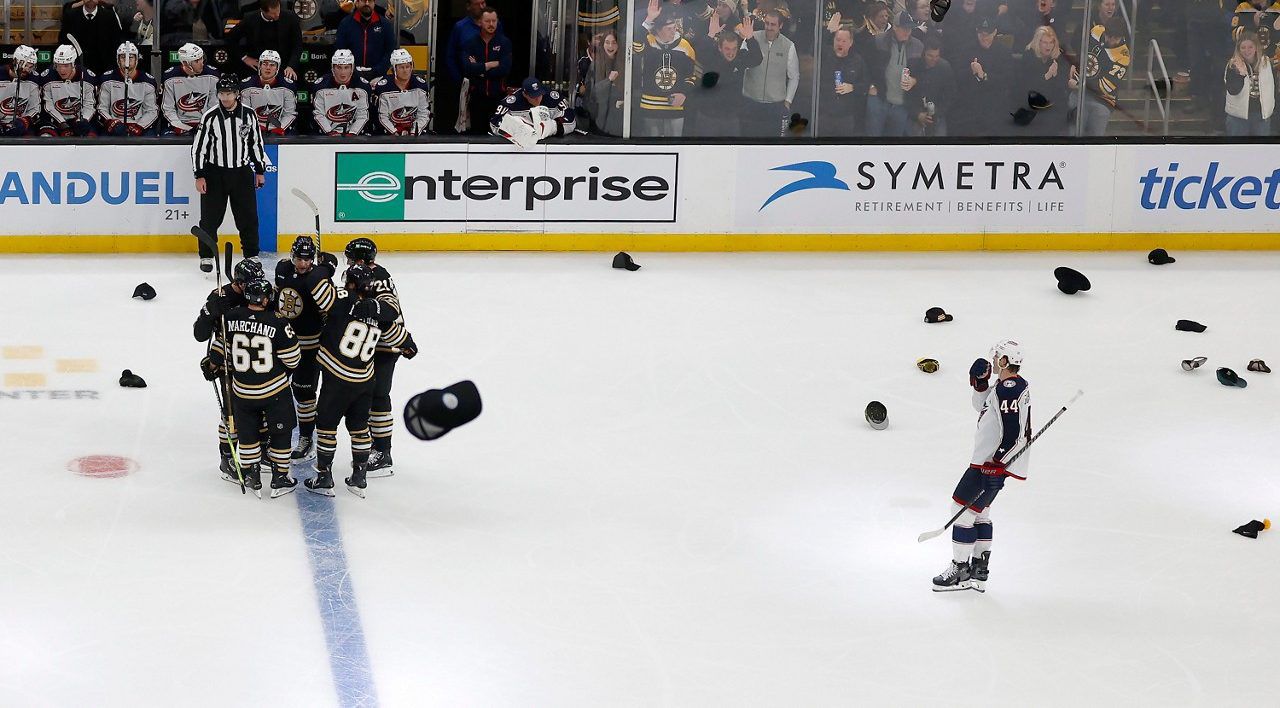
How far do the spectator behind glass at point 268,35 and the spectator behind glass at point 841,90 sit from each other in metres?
3.75

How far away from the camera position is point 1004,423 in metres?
6.19

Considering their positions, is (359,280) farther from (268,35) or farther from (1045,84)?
(1045,84)

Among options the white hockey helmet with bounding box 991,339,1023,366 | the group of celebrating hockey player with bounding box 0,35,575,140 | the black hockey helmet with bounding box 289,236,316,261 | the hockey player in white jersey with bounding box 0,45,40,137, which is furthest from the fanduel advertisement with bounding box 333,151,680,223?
the white hockey helmet with bounding box 991,339,1023,366

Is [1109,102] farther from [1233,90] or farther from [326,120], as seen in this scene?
[326,120]

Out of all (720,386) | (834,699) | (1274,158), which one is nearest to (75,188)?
(720,386)

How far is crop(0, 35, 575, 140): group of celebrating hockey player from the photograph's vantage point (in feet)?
38.6

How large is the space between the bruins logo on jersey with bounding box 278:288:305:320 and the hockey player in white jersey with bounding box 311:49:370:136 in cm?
507

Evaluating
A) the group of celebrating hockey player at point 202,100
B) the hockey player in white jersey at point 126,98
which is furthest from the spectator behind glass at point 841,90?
the hockey player in white jersey at point 126,98

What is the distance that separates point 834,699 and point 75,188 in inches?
298

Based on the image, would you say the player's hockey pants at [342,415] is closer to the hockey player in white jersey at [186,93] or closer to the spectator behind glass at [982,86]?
the hockey player in white jersey at [186,93]

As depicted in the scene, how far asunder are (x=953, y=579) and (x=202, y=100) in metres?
7.31

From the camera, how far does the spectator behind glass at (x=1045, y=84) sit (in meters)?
12.9

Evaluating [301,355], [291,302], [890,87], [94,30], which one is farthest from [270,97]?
[291,302]

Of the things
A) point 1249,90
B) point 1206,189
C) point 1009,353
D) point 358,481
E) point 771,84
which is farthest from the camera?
point 1249,90
